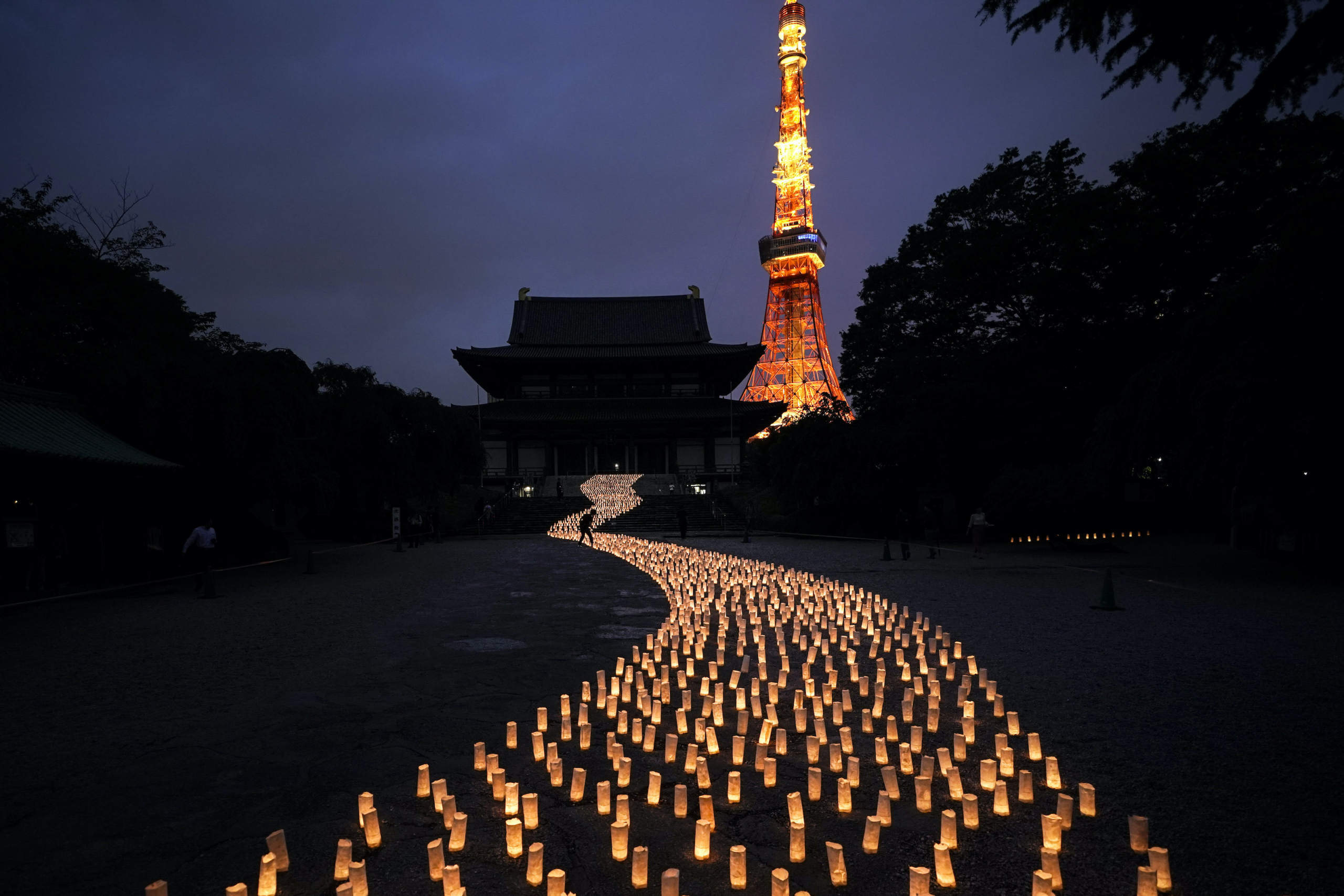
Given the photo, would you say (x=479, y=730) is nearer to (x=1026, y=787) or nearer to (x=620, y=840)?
(x=620, y=840)

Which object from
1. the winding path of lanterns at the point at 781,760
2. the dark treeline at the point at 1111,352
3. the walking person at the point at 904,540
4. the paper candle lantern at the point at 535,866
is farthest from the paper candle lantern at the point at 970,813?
the walking person at the point at 904,540

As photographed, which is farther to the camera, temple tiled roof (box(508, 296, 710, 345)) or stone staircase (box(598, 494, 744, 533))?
temple tiled roof (box(508, 296, 710, 345))

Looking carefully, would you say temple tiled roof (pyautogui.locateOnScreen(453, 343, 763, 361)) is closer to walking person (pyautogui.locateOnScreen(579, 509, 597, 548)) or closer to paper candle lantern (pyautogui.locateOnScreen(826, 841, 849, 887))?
walking person (pyautogui.locateOnScreen(579, 509, 597, 548))

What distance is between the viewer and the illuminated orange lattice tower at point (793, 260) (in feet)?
175

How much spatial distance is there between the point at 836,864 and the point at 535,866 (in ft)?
3.82

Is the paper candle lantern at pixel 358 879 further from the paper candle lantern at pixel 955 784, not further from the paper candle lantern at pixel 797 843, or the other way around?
the paper candle lantern at pixel 955 784

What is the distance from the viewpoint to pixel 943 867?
2.79 m

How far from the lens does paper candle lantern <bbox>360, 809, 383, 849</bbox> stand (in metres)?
3.19

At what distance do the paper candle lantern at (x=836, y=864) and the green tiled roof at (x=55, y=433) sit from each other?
13.1m

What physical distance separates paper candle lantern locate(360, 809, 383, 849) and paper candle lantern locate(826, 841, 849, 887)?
199 centimetres

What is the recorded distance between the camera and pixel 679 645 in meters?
7.24

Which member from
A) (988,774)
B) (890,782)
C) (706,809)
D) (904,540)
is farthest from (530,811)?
(904,540)

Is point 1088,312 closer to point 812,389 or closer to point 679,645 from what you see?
point 679,645

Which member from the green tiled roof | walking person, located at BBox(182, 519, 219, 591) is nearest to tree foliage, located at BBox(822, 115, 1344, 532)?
walking person, located at BBox(182, 519, 219, 591)
